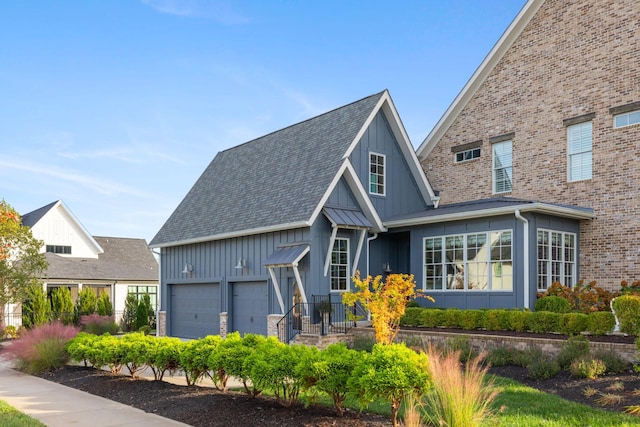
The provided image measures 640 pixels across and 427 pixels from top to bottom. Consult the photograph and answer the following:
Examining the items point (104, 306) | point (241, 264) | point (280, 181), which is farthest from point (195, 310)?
point (104, 306)

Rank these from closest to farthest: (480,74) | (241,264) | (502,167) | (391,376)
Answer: (391,376), (241,264), (502,167), (480,74)

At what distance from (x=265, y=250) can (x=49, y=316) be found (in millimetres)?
15214

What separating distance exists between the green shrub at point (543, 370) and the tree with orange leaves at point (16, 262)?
2276 centimetres

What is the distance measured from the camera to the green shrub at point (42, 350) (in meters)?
15.6

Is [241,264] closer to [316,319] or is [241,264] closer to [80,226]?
[316,319]

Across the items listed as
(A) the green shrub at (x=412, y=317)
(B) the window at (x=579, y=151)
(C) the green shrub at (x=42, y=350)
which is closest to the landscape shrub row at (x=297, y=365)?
(C) the green shrub at (x=42, y=350)

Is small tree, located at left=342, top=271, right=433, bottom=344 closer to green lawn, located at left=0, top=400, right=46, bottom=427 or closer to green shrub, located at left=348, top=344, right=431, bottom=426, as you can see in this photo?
green shrub, located at left=348, top=344, right=431, bottom=426

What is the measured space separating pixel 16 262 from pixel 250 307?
46.9ft

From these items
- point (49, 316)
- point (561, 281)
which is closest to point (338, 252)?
point (561, 281)

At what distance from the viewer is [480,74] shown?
2267cm

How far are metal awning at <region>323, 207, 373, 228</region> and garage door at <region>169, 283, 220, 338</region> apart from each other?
6726 mm

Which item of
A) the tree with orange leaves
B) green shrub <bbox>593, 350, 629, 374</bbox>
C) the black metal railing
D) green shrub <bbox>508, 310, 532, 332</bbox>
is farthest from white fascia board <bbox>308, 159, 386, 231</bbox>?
the tree with orange leaves

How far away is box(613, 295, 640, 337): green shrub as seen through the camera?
12.4 m

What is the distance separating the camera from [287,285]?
19328mm
